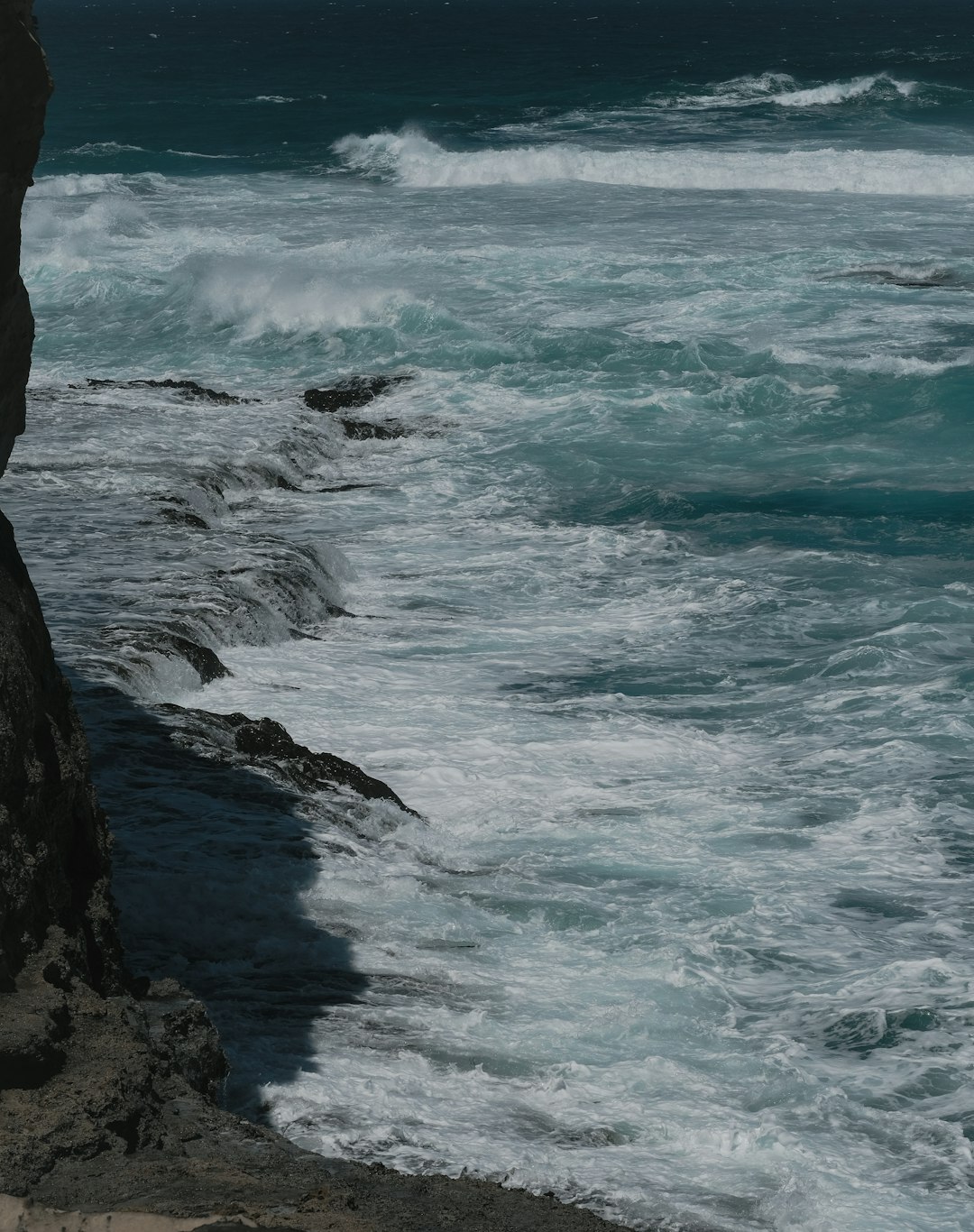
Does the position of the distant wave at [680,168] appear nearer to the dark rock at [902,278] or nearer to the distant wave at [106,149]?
the distant wave at [106,149]

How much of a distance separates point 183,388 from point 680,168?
73.7 feet

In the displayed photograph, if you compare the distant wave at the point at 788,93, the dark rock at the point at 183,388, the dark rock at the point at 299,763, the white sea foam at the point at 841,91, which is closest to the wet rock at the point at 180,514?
the dark rock at the point at 183,388

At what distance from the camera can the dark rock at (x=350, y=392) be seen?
18.6 meters

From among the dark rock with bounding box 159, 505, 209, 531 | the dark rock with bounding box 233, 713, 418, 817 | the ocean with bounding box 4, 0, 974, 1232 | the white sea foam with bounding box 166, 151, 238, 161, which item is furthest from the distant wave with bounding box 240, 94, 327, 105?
the dark rock with bounding box 233, 713, 418, 817

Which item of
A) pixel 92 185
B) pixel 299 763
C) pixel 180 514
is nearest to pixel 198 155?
pixel 92 185

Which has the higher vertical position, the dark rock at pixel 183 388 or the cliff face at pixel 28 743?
the cliff face at pixel 28 743

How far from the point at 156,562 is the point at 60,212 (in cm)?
2251

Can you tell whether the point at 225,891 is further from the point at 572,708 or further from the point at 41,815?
Answer: the point at 572,708

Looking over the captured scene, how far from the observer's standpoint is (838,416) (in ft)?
60.6

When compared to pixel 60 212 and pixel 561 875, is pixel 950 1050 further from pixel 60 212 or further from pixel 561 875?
pixel 60 212

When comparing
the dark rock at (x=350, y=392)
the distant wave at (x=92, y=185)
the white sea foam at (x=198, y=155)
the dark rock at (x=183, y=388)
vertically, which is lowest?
the dark rock at (x=350, y=392)

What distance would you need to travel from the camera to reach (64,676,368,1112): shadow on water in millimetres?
6191

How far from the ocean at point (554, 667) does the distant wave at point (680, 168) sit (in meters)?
3.94

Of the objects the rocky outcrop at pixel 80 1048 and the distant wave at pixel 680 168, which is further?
the distant wave at pixel 680 168
